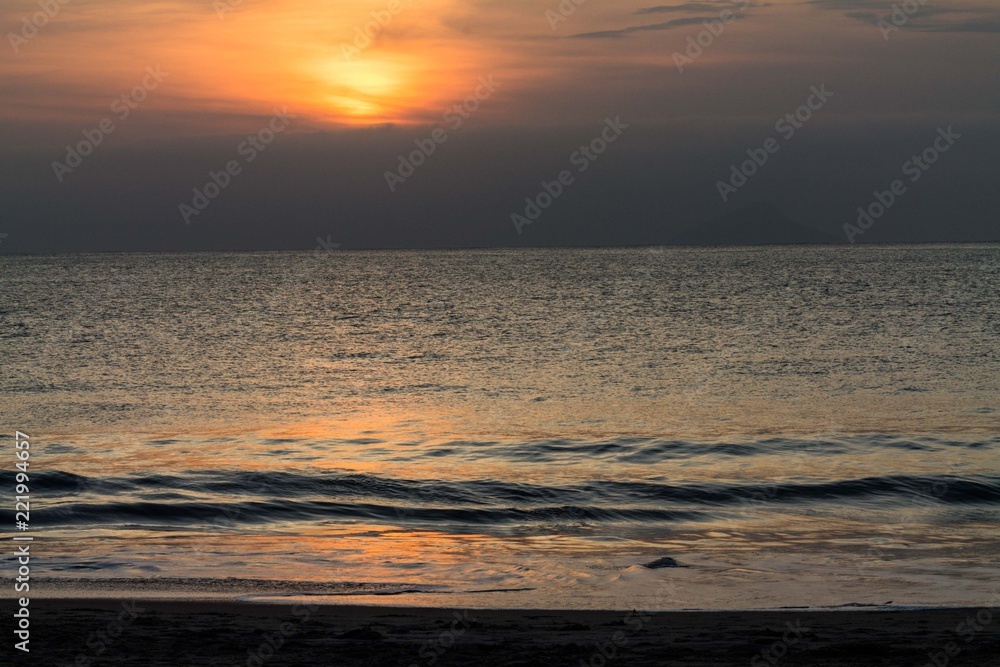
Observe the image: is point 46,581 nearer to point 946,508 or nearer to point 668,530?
point 668,530

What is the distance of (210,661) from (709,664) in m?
4.10

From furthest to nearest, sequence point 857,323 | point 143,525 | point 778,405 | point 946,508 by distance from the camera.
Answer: point 857,323 → point 778,405 → point 946,508 → point 143,525

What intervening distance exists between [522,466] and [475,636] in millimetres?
11575

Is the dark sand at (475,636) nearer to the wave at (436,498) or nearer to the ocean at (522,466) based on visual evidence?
the ocean at (522,466)

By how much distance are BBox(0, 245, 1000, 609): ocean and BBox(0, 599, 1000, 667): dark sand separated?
770 mm

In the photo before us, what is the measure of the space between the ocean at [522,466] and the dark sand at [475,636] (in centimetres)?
77

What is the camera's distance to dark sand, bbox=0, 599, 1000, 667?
8375 mm

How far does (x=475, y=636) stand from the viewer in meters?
9.16

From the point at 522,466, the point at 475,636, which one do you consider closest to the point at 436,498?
the point at 522,466

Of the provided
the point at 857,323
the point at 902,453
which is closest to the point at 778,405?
the point at 902,453

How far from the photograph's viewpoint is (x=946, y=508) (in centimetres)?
1698

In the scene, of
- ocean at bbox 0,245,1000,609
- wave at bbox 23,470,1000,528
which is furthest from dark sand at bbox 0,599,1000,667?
wave at bbox 23,470,1000,528

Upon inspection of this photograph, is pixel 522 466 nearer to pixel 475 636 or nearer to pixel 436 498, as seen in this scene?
pixel 436 498

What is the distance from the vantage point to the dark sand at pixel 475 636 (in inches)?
330
